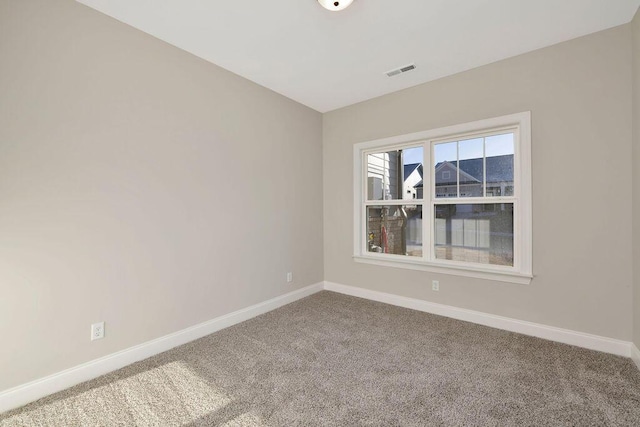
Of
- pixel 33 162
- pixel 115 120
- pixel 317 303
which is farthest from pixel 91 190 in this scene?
pixel 317 303

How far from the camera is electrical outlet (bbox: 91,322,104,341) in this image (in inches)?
80.8

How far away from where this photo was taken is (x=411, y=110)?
337 cm

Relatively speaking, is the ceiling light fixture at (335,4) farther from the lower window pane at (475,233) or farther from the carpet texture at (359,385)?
the carpet texture at (359,385)

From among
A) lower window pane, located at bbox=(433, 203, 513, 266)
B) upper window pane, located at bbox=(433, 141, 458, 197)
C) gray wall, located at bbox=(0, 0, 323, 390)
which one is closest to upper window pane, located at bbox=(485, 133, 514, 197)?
lower window pane, located at bbox=(433, 203, 513, 266)

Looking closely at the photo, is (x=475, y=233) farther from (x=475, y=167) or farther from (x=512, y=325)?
(x=512, y=325)

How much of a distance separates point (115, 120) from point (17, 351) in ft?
5.51

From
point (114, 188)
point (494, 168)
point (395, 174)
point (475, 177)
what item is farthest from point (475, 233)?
point (114, 188)

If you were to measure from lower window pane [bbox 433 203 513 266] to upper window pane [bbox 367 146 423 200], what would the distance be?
43 centimetres

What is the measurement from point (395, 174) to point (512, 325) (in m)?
2.09

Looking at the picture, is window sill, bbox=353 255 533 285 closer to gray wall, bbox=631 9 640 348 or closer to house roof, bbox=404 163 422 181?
gray wall, bbox=631 9 640 348

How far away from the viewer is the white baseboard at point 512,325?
232 centimetres

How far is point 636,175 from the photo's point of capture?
2.14m

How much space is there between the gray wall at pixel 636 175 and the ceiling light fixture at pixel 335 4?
2.21m

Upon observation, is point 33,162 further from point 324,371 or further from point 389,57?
point 389,57
